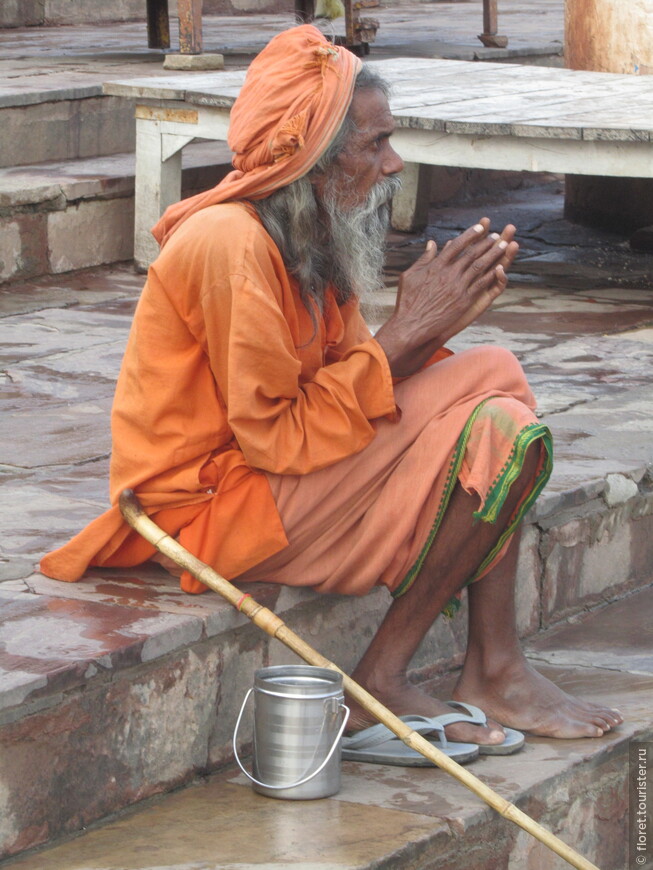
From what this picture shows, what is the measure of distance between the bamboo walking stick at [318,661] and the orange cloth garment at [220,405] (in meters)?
0.06

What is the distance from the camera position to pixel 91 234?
22.5ft

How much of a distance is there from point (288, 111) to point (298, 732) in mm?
1152

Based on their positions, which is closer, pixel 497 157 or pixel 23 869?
pixel 23 869

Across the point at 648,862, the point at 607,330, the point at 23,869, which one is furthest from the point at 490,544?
the point at 607,330

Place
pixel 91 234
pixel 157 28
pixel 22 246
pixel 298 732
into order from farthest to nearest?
pixel 157 28 → pixel 91 234 → pixel 22 246 → pixel 298 732

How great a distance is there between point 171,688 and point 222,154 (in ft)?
18.7

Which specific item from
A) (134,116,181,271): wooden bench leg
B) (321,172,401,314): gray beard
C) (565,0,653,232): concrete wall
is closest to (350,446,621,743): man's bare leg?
(321,172,401,314): gray beard

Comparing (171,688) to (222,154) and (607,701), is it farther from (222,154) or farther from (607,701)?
(222,154)

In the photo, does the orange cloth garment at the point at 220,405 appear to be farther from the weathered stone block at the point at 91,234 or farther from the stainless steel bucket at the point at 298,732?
the weathered stone block at the point at 91,234

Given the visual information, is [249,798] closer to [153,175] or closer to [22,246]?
[22,246]

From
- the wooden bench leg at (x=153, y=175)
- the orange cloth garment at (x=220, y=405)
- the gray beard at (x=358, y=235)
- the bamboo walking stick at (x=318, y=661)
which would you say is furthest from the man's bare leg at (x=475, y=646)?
the wooden bench leg at (x=153, y=175)

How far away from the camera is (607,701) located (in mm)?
3256

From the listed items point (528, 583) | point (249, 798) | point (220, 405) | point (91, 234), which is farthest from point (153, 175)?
point (249, 798)

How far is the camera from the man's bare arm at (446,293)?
2.92 m
